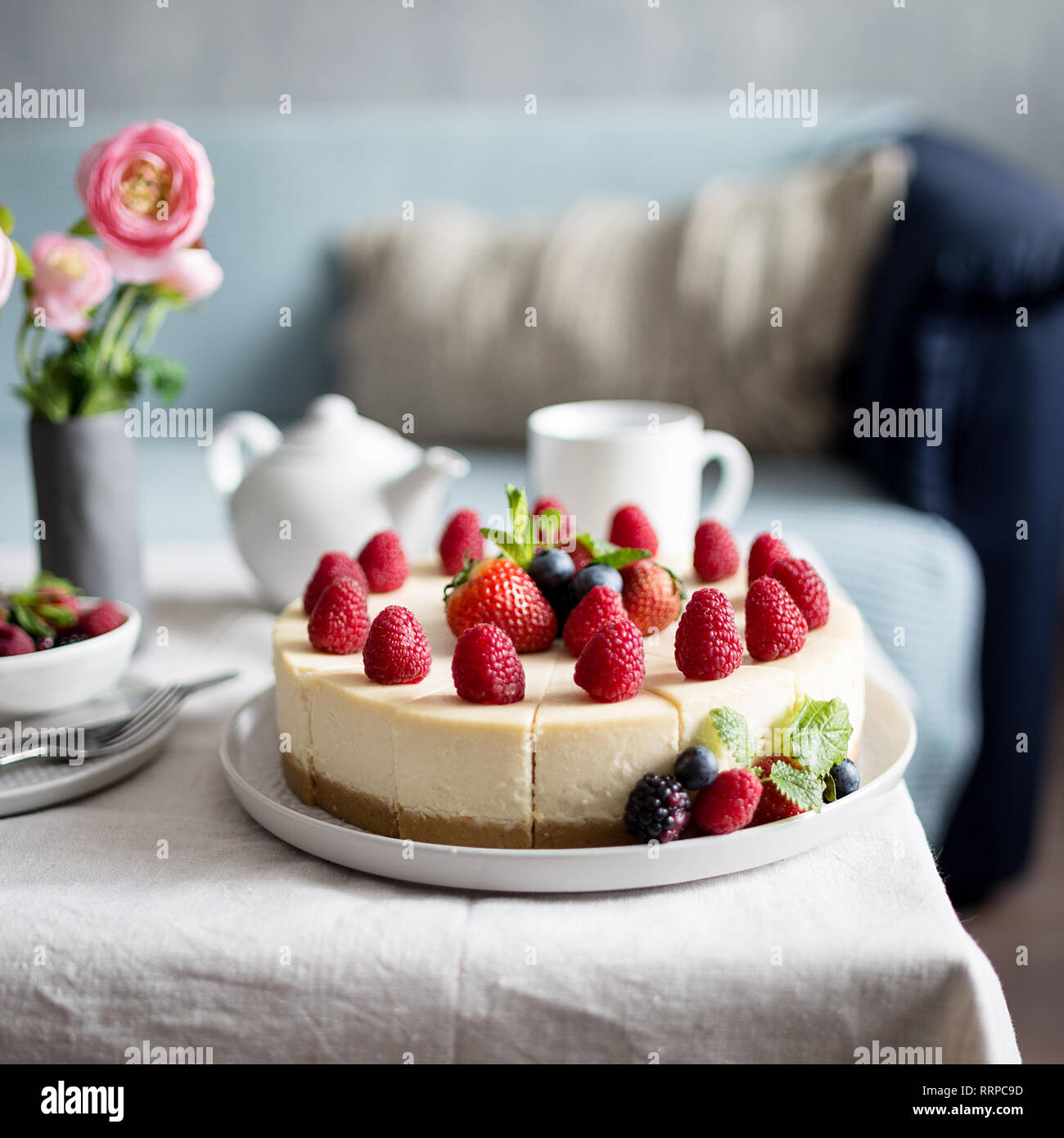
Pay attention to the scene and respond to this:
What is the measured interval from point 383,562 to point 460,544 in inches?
→ 3.7

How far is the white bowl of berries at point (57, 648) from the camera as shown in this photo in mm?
952

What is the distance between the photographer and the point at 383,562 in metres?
1.03

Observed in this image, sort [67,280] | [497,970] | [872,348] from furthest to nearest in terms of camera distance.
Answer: [872,348]
[67,280]
[497,970]

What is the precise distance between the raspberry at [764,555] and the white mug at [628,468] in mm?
313

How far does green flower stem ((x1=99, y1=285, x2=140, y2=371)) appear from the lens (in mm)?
1205

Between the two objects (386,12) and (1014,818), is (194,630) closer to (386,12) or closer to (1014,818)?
(1014,818)

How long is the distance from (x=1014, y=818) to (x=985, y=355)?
0.80 m

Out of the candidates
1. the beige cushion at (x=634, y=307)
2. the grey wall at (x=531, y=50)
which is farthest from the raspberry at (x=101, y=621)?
the grey wall at (x=531, y=50)

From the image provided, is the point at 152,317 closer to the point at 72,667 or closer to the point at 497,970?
the point at 72,667

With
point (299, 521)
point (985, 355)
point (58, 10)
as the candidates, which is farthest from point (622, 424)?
point (58, 10)

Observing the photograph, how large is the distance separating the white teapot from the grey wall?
2009 millimetres

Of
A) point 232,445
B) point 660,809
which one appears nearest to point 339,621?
point 660,809

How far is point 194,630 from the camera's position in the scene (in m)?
1.33

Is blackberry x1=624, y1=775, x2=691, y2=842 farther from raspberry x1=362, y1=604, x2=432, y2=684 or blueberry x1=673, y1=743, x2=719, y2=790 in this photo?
raspberry x1=362, y1=604, x2=432, y2=684
